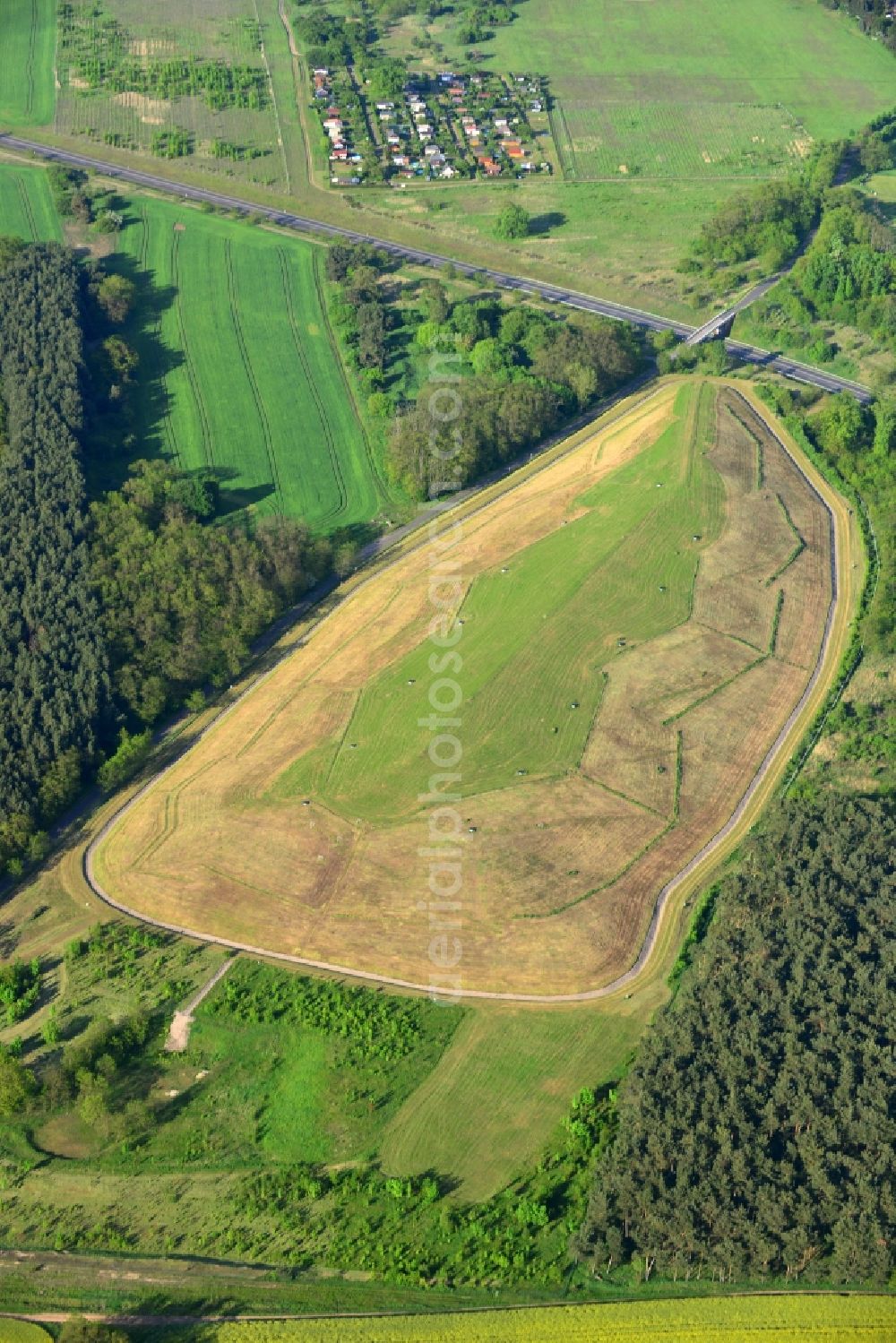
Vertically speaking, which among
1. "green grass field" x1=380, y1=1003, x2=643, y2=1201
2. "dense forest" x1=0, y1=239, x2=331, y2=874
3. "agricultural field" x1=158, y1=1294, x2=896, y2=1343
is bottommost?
"agricultural field" x1=158, y1=1294, x2=896, y2=1343

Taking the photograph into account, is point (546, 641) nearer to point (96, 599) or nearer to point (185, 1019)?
point (96, 599)

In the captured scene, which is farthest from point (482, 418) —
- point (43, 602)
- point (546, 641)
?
point (43, 602)

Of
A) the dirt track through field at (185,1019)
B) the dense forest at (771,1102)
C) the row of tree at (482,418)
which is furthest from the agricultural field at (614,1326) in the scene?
the row of tree at (482,418)

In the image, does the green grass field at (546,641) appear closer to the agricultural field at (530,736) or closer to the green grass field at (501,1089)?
the agricultural field at (530,736)

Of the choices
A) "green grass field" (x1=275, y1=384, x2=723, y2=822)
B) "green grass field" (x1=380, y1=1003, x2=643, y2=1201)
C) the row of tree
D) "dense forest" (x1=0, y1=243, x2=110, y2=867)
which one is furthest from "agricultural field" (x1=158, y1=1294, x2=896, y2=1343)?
the row of tree

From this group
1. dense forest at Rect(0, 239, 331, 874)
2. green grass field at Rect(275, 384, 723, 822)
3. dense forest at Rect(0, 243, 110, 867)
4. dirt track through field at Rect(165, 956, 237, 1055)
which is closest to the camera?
dirt track through field at Rect(165, 956, 237, 1055)

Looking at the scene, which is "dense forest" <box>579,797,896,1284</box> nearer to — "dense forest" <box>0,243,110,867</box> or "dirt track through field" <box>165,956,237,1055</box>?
"dirt track through field" <box>165,956,237,1055</box>

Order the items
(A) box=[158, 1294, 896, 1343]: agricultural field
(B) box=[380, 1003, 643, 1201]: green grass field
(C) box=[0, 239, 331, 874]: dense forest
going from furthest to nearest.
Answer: (C) box=[0, 239, 331, 874]: dense forest → (B) box=[380, 1003, 643, 1201]: green grass field → (A) box=[158, 1294, 896, 1343]: agricultural field
